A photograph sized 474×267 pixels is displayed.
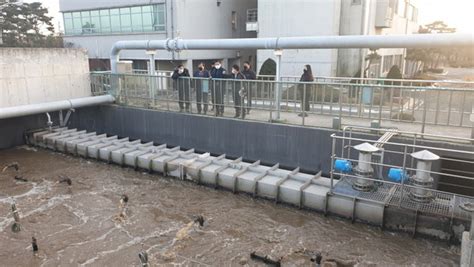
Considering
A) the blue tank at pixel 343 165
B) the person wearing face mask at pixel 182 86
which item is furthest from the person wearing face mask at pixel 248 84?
the blue tank at pixel 343 165

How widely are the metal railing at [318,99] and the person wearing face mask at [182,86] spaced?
0.03 m

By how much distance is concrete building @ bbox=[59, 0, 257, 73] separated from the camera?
79.8ft

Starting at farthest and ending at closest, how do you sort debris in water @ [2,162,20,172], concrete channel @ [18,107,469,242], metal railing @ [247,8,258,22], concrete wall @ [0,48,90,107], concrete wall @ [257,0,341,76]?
metal railing @ [247,8,258,22]
concrete wall @ [257,0,341,76]
concrete wall @ [0,48,90,107]
debris in water @ [2,162,20,172]
concrete channel @ [18,107,469,242]

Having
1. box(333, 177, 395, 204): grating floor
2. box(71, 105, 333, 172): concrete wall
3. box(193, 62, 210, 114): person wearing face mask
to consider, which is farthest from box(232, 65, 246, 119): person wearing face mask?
box(333, 177, 395, 204): grating floor

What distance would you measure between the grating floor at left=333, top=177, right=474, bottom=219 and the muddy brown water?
2.06ft

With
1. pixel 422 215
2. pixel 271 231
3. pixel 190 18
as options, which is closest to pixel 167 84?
pixel 271 231

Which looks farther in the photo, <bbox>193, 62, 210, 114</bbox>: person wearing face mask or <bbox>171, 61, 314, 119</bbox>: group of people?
<bbox>193, 62, 210, 114</bbox>: person wearing face mask

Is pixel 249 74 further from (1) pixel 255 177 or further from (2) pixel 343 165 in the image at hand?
(2) pixel 343 165

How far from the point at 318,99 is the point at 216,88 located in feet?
10.7

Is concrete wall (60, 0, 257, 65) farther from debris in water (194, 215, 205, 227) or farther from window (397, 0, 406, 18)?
debris in water (194, 215, 205, 227)

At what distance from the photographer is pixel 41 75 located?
543 inches

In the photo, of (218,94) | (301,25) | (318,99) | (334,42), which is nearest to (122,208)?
(218,94)

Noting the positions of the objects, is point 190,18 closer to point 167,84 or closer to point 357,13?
point 357,13

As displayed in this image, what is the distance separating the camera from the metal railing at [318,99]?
356 inches
